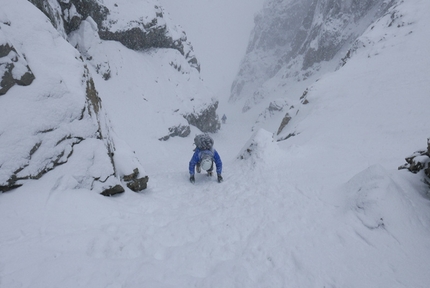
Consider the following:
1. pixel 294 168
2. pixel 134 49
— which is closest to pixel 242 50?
pixel 134 49

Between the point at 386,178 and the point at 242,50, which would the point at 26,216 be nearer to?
the point at 386,178

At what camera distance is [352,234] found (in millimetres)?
4773

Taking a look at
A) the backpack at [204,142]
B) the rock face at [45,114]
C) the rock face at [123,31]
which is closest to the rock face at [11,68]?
the rock face at [45,114]

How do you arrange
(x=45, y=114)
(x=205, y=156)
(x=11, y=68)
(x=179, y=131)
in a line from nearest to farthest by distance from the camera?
(x=11, y=68), (x=45, y=114), (x=205, y=156), (x=179, y=131)

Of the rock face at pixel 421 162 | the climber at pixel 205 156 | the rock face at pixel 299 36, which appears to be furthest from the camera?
the rock face at pixel 299 36

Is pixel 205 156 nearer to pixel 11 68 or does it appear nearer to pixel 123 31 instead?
pixel 11 68

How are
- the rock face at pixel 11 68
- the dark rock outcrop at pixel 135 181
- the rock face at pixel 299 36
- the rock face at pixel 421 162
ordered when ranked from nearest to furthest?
the rock face at pixel 11 68
the rock face at pixel 421 162
the dark rock outcrop at pixel 135 181
the rock face at pixel 299 36

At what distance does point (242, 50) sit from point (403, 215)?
676ft

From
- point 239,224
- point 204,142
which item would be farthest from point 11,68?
point 239,224

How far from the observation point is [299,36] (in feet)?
200

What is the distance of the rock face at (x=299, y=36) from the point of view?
4481 cm

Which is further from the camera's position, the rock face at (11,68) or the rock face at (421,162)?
the rock face at (421,162)

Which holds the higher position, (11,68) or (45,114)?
(11,68)

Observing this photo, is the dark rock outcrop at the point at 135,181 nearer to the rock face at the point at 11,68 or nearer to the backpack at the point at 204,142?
the backpack at the point at 204,142
